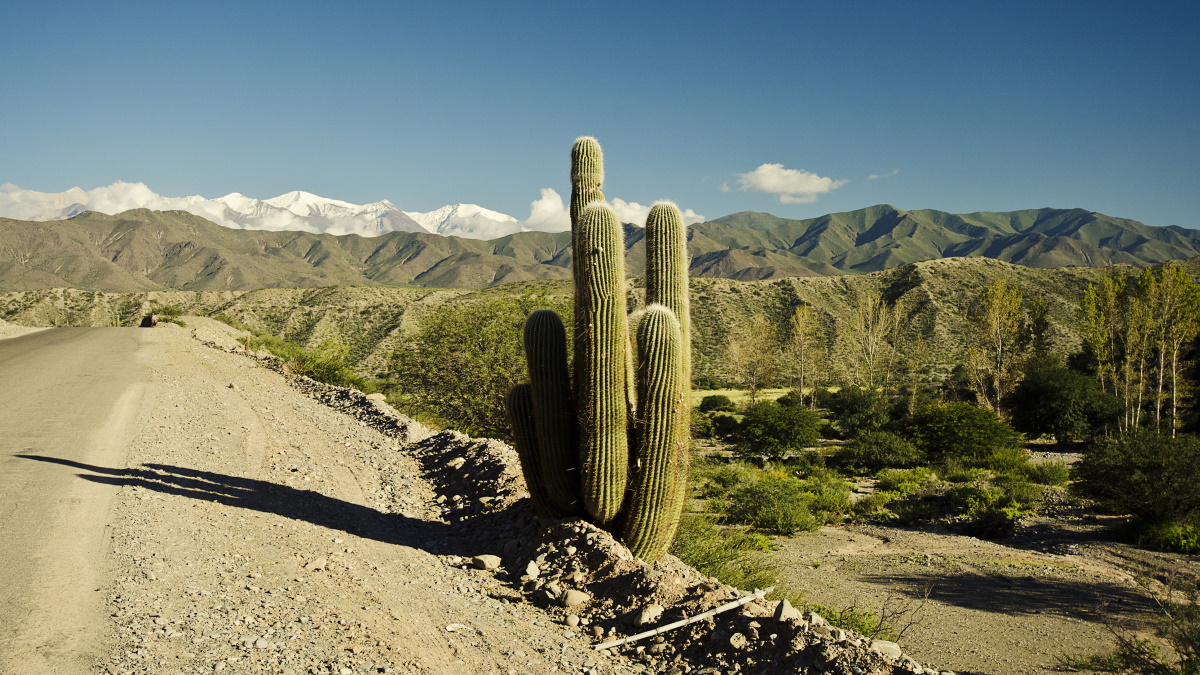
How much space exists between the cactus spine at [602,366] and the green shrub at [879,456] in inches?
812

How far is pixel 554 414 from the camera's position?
22.0 ft

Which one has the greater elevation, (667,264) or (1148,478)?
(667,264)

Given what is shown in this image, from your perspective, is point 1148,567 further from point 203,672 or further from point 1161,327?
point 1161,327

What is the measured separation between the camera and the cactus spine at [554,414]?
6672 millimetres

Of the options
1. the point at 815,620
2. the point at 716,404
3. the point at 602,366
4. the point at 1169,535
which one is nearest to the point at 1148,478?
the point at 1169,535

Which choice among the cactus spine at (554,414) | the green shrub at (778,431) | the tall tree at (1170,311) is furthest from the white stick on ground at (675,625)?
the tall tree at (1170,311)

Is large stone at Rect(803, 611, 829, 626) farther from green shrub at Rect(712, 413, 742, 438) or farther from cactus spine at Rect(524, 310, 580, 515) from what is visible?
green shrub at Rect(712, 413, 742, 438)

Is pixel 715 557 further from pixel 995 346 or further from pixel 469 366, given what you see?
pixel 995 346

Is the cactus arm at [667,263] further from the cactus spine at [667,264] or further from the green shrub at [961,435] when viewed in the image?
the green shrub at [961,435]

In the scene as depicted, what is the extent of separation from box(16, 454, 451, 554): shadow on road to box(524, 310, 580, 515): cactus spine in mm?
1465

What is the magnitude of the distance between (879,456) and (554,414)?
2147 centimetres

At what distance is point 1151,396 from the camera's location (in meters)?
30.1

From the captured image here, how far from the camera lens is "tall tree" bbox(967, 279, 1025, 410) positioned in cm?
3581

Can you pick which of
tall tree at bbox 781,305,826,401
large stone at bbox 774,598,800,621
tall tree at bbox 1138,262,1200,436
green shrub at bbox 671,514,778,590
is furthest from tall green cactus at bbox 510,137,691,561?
tall tree at bbox 781,305,826,401
